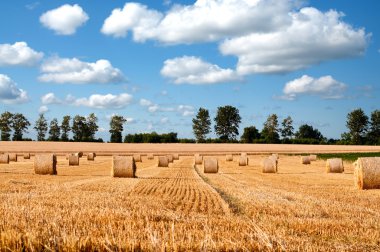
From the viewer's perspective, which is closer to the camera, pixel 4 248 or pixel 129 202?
pixel 4 248

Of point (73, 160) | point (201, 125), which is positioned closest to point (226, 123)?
point (201, 125)

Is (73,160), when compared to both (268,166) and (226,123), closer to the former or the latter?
(268,166)

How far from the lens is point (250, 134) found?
136 m

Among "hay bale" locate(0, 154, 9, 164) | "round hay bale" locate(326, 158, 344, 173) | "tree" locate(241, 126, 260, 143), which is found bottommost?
"round hay bale" locate(326, 158, 344, 173)

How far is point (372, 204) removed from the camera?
1299 centimetres

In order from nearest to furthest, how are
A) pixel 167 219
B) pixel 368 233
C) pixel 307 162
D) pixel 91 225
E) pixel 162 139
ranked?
pixel 91 225, pixel 368 233, pixel 167 219, pixel 307 162, pixel 162 139

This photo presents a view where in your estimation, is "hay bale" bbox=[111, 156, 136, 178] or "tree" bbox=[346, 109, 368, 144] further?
"tree" bbox=[346, 109, 368, 144]

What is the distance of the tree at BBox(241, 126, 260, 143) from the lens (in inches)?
5305

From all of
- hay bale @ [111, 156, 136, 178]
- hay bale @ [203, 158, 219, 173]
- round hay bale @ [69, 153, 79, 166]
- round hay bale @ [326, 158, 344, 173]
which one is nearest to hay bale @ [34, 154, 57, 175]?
hay bale @ [111, 156, 136, 178]

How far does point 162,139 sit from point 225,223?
114538 mm

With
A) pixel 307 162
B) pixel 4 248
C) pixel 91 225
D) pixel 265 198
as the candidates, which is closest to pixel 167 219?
pixel 91 225

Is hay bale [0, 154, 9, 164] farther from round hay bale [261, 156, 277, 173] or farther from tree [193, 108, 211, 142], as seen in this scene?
tree [193, 108, 211, 142]

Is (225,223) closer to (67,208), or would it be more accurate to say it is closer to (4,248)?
(67,208)

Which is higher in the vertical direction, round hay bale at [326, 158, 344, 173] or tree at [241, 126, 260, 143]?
tree at [241, 126, 260, 143]
